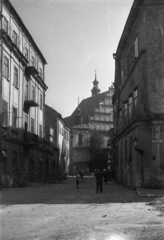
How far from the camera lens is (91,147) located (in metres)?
78.1

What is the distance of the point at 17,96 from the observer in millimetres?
30281

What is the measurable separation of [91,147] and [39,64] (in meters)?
40.6

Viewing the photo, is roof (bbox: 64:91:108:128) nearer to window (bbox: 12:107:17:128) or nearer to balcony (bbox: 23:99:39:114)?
balcony (bbox: 23:99:39:114)

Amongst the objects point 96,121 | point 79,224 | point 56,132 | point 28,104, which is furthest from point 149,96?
point 96,121

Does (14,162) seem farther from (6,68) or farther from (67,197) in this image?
(67,197)

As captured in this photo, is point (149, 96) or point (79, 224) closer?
point (79, 224)

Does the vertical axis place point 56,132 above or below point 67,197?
above

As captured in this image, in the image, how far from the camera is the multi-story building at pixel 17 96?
26656 mm

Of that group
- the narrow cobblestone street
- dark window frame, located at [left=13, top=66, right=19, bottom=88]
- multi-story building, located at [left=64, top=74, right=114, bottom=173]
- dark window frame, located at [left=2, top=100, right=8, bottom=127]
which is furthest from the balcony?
multi-story building, located at [left=64, top=74, right=114, bottom=173]

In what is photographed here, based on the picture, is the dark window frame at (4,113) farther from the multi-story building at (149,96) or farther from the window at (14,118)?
the multi-story building at (149,96)

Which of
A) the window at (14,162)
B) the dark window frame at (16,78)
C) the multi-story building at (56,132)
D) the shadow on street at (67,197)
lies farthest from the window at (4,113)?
the multi-story building at (56,132)

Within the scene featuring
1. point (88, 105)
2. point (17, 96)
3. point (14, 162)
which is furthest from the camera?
point (88, 105)

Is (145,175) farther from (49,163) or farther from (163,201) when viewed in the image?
(49,163)

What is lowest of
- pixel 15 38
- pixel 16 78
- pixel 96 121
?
pixel 16 78
